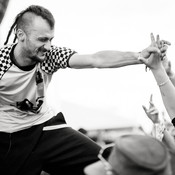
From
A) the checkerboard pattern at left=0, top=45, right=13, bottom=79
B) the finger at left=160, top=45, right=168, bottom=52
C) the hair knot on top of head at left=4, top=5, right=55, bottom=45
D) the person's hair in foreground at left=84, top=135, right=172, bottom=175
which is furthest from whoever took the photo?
the hair knot on top of head at left=4, top=5, right=55, bottom=45

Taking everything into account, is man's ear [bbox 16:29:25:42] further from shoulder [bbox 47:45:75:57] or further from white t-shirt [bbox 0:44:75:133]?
shoulder [bbox 47:45:75:57]

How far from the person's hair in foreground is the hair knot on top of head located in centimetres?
233

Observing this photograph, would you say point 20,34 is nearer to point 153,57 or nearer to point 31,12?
point 31,12

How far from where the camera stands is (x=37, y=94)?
12.8 feet

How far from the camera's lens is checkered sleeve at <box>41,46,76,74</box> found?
3811 millimetres

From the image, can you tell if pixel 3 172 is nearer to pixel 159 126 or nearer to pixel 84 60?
pixel 84 60

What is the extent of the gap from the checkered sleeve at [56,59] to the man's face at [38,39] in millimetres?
68

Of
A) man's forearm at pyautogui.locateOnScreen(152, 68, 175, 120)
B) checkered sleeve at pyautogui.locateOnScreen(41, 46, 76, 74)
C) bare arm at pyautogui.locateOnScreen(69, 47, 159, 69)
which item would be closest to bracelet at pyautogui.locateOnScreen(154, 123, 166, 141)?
man's forearm at pyautogui.locateOnScreen(152, 68, 175, 120)

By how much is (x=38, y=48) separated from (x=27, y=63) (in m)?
0.19

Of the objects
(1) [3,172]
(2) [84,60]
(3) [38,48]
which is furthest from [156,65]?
(1) [3,172]

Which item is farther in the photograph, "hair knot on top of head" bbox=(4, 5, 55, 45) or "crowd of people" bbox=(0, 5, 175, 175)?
"hair knot on top of head" bbox=(4, 5, 55, 45)

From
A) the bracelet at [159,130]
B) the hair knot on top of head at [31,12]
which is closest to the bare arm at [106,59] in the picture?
the hair knot on top of head at [31,12]

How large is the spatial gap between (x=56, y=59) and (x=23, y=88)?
1.47ft

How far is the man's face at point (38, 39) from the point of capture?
12.7ft
